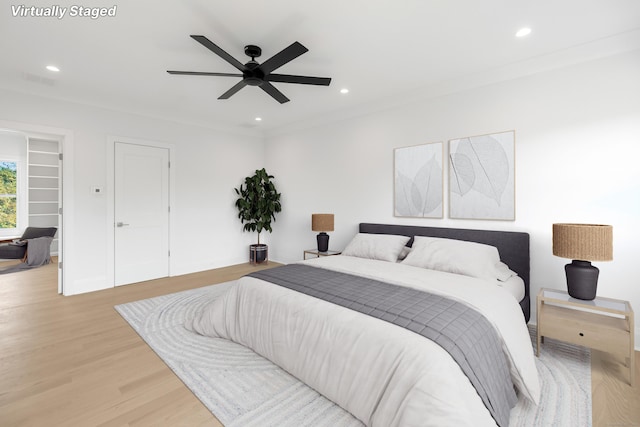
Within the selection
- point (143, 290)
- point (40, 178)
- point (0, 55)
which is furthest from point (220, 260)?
point (40, 178)

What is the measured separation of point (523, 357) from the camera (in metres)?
1.82

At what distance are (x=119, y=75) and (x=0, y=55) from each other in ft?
3.12

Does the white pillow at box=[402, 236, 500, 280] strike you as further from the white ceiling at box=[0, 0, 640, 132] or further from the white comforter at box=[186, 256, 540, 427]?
the white ceiling at box=[0, 0, 640, 132]

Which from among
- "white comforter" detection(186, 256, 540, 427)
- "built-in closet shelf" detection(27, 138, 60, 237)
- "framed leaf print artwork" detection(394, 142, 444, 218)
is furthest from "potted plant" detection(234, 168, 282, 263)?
"built-in closet shelf" detection(27, 138, 60, 237)

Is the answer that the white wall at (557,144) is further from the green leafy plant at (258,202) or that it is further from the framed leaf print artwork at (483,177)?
the green leafy plant at (258,202)

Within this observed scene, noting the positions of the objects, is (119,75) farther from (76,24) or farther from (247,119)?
(247,119)

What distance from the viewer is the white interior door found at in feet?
14.1

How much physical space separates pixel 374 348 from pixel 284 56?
2.12m

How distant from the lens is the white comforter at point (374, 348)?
133 centimetres

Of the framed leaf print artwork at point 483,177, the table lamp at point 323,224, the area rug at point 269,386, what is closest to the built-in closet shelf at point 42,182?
Answer: the area rug at point 269,386

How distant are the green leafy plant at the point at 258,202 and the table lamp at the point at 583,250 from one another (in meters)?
4.31

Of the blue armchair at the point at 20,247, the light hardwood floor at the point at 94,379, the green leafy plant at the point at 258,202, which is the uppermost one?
the green leafy plant at the point at 258,202

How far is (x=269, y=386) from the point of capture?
6.47ft

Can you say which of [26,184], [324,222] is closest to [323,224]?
[324,222]
